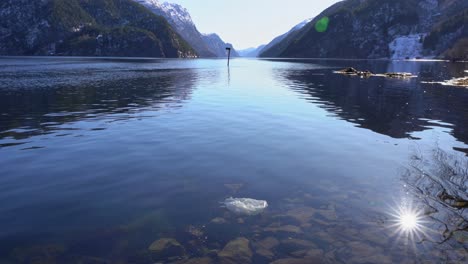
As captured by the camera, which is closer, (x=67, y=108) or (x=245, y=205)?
(x=245, y=205)

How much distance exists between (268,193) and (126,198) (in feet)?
21.5

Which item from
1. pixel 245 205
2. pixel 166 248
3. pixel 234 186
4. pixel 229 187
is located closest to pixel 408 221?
pixel 245 205

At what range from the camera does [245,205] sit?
14.0m

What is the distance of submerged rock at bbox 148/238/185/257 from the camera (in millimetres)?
10727

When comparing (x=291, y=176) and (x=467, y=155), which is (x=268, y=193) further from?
(x=467, y=155)

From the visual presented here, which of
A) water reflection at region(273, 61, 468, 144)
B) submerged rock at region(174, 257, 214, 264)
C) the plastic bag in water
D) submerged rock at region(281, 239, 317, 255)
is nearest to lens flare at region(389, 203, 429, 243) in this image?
submerged rock at region(281, 239, 317, 255)

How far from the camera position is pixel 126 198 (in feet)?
48.9

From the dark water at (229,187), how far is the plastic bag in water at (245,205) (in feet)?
1.23

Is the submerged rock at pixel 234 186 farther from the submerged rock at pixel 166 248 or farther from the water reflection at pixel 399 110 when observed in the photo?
the water reflection at pixel 399 110

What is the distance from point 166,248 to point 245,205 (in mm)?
4111

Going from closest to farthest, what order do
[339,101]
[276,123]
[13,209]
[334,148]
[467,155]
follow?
[13,209]
[467,155]
[334,148]
[276,123]
[339,101]

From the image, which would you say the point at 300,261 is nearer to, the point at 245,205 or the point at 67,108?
the point at 245,205

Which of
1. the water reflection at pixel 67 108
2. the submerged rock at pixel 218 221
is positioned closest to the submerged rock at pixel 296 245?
the submerged rock at pixel 218 221

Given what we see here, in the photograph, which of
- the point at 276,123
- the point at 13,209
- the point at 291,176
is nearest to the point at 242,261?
the point at 291,176
